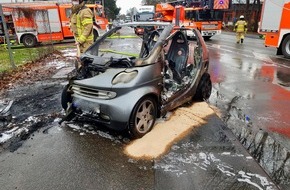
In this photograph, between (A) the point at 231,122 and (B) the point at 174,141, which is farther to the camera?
(A) the point at 231,122

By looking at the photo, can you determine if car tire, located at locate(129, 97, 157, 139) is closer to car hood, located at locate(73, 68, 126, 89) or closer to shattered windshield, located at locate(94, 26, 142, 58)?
car hood, located at locate(73, 68, 126, 89)

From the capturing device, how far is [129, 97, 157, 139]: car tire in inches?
152

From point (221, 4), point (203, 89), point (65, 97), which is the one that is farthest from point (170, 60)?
point (221, 4)

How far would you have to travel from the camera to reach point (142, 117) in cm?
406

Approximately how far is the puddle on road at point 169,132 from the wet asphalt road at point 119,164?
0.37 ft

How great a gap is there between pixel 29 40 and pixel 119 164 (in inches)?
689

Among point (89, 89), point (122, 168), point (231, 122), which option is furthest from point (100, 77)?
point (231, 122)

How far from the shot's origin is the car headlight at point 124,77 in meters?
3.87

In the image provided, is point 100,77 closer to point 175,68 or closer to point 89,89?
point 89,89

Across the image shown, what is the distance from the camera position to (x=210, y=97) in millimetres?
6297

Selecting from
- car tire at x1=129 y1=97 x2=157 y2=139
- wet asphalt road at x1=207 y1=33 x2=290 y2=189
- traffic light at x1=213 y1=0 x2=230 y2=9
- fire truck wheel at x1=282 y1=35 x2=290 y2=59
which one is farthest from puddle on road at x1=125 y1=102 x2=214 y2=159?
traffic light at x1=213 y1=0 x2=230 y2=9

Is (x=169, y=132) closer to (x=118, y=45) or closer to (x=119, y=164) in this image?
(x=119, y=164)

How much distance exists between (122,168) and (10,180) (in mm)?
1307

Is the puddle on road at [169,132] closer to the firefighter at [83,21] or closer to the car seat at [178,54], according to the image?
the car seat at [178,54]
